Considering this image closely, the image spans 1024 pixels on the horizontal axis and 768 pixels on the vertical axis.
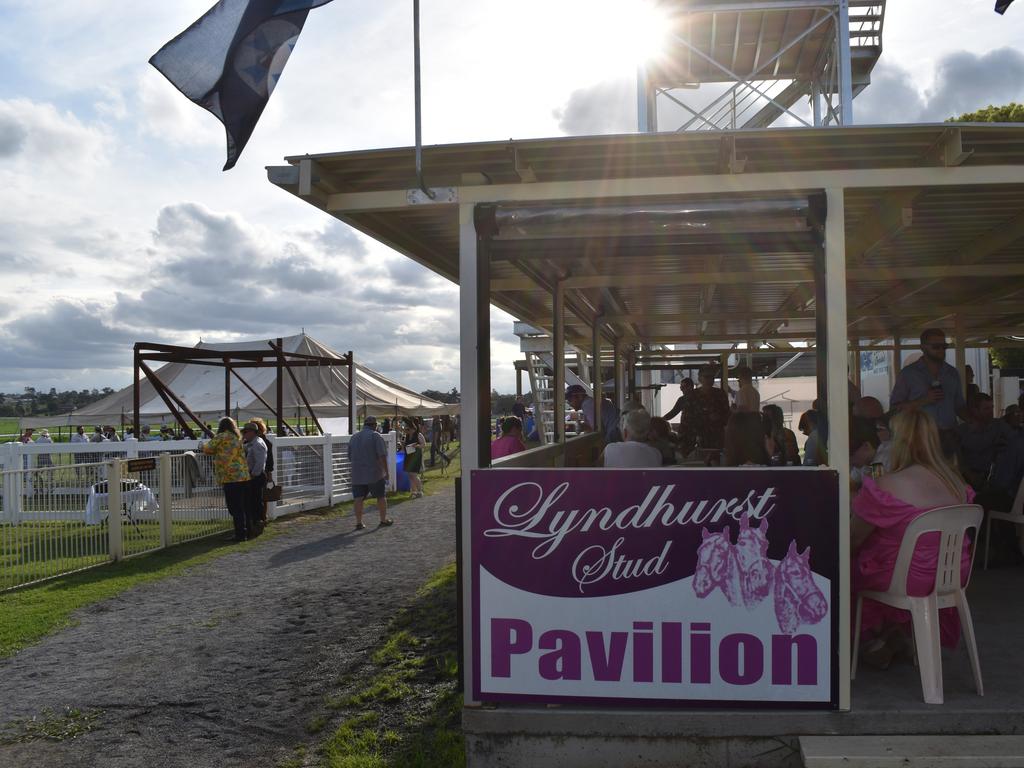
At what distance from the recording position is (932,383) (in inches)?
272

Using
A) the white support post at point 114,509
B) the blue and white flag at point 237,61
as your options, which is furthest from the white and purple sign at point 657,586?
the white support post at point 114,509

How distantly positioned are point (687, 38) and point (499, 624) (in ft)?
45.4

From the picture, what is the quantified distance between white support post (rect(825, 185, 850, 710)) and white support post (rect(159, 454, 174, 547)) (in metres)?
9.27

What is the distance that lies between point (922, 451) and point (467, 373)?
2.27 m

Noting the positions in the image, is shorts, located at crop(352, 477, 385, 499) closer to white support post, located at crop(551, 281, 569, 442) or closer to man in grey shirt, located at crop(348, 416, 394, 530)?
man in grey shirt, located at crop(348, 416, 394, 530)

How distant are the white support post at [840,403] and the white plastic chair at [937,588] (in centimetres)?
29

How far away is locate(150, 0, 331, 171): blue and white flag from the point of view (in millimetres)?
4355

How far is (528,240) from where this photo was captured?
448cm

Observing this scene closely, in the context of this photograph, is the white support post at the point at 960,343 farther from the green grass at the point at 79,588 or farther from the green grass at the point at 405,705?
the green grass at the point at 79,588

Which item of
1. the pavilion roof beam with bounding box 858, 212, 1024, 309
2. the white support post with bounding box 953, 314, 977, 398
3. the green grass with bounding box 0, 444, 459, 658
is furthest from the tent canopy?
the pavilion roof beam with bounding box 858, 212, 1024, 309

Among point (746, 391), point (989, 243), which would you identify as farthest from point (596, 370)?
point (989, 243)

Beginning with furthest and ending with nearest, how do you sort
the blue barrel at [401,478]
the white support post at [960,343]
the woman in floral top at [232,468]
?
the blue barrel at [401,478] < the woman in floral top at [232,468] < the white support post at [960,343]

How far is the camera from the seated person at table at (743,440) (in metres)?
6.44

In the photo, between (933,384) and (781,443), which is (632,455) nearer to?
(933,384)
